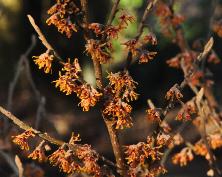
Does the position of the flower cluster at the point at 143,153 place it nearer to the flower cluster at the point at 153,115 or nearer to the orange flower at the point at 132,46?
the flower cluster at the point at 153,115

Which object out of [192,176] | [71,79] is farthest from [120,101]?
[192,176]

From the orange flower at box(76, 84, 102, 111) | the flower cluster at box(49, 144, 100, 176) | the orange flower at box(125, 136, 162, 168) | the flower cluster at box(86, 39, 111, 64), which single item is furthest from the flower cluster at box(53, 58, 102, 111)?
the orange flower at box(125, 136, 162, 168)

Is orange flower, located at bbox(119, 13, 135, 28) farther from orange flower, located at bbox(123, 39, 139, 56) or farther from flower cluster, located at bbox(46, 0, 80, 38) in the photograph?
flower cluster, located at bbox(46, 0, 80, 38)

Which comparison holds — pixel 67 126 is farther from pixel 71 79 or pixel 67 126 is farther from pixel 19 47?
pixel 71 79

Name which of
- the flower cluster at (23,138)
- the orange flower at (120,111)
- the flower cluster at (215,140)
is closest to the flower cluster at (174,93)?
the orange flower at (120,111)

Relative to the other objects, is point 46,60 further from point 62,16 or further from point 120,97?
point 120,97

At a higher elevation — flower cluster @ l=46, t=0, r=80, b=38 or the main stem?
flower cluster @ l=46, t=0, r=80, b=38
